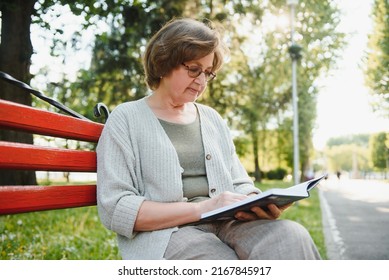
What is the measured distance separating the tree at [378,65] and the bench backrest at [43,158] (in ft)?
6.94

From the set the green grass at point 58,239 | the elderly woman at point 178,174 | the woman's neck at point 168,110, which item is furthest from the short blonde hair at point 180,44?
the green grass at point 58,239

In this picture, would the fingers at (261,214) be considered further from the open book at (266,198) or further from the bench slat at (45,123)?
the bench slat at (45,123)

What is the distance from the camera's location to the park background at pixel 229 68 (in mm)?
2984

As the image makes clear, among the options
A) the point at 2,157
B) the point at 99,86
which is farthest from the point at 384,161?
the point at 99,86

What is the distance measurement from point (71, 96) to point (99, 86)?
1521 millimetres

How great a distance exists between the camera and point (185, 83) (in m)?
1.82

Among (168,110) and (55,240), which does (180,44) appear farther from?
(55,240)

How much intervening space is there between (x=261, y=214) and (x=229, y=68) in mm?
7896

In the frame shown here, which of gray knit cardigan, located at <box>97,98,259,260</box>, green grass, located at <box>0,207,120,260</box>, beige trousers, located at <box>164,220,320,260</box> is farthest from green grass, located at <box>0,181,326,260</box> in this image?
beige trousers, located at <box>164,220,320,260</box>

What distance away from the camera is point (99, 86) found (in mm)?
7332

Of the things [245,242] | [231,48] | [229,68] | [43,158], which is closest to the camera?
[43,158]

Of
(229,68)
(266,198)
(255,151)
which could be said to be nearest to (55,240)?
(266,198)
